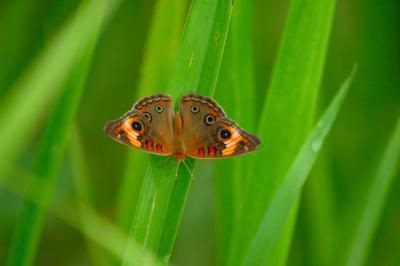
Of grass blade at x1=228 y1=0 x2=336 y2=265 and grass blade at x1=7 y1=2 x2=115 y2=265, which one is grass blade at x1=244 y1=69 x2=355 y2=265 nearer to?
grass blade at x1=228 y1=0 x2=336 y2=265

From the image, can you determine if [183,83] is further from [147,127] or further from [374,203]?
[374,203]

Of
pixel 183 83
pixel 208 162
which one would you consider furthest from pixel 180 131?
pixel 208 162

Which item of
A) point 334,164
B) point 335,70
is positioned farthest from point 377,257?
point 335,70

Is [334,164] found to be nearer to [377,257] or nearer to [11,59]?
[377,257]

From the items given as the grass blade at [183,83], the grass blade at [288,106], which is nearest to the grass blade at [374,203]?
the grass blade at [288,106]

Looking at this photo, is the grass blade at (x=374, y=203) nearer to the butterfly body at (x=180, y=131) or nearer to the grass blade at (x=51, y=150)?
the butterfly body at (x=180, y=131)
